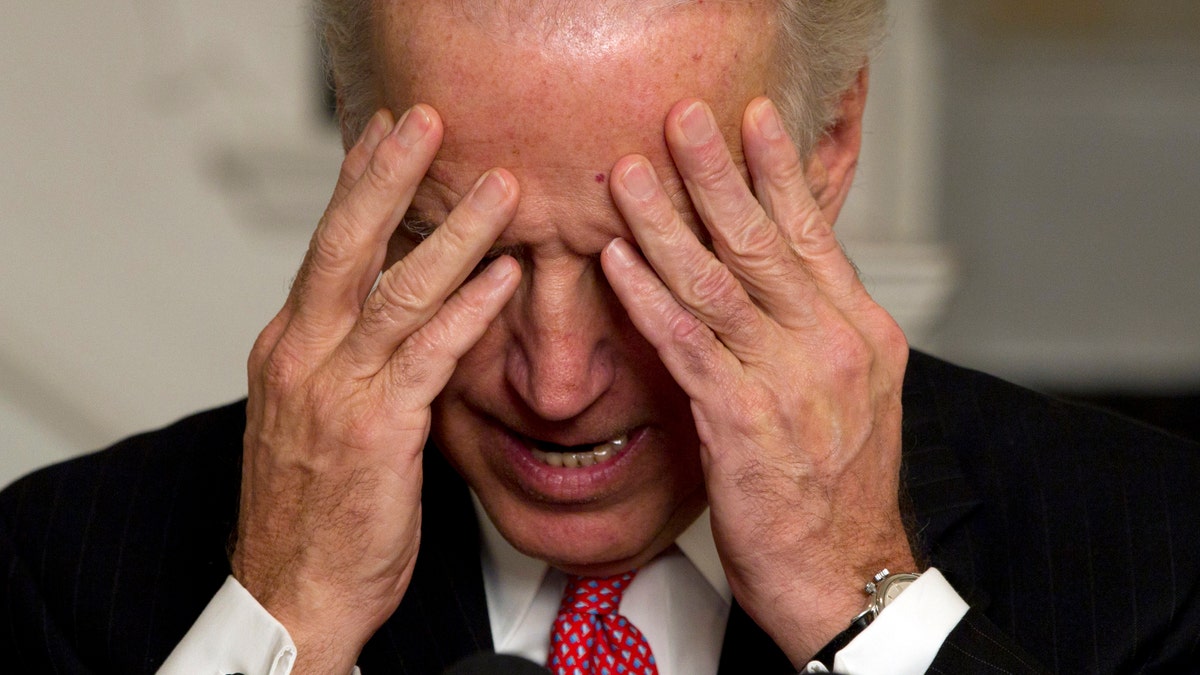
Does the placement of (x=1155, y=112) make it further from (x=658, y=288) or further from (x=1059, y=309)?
(x=658, y=288)

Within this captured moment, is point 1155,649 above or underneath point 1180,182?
above

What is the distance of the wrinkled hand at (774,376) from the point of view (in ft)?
4.10

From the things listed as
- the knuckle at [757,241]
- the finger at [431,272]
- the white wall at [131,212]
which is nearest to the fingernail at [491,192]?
the finger at [431,272]

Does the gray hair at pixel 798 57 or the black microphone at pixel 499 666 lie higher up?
the black microphone at pixel 499 666

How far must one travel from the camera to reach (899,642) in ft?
4.12

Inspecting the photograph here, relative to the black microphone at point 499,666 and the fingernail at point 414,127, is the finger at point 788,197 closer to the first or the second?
the fingernail at point 414,127

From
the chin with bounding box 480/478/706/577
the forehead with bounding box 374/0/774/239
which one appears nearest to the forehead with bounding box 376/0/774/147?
the forehead with bounding box 374/0/774/239

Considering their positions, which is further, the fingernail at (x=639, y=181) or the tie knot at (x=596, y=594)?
the tie knot at (x=596, y=594)

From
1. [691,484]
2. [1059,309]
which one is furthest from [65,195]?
Answer: [1059,309]

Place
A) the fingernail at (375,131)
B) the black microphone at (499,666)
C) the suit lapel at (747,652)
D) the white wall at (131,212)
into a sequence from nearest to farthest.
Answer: the black microphone at (499,666), the fingernail at (375,131), the suit lapel at (747,652), the white wall at (131,212)

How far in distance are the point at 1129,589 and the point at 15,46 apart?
254 centimetres

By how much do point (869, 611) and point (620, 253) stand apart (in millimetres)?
396

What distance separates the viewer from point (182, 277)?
322 centimetres

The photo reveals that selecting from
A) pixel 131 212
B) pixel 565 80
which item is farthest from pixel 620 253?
pixel 131 212
